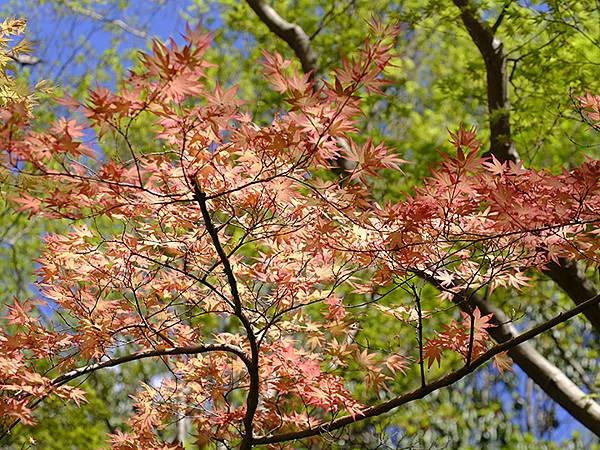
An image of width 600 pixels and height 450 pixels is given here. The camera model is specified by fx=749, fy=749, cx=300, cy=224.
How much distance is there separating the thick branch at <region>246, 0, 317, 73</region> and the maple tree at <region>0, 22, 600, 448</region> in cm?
258

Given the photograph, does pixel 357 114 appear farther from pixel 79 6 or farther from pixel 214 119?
pixel 79 6

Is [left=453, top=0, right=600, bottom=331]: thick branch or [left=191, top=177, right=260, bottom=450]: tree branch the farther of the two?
[left=453, top=0, right=600, bottom=331]: thick branch

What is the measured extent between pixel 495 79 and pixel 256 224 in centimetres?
274

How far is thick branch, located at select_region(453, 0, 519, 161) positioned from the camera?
4242 mm

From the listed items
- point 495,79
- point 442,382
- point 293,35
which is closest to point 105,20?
point 293,35

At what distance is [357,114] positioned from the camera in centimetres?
173

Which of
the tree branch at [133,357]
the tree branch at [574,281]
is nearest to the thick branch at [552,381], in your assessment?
the tree branch at [574,281]

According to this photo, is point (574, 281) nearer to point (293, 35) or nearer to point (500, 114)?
point (500, 114)

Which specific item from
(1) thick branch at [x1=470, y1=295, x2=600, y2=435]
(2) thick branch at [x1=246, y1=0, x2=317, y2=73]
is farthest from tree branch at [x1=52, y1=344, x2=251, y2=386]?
(2) thick branch at [x1=246, y1=0, x2=317, y2=73]

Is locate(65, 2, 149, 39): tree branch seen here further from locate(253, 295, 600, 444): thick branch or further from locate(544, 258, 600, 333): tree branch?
locate(253, 295, 600, 444): thick branch

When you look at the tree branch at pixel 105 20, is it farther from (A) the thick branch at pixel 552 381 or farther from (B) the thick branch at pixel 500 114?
(A) the thick branch at pixel 552 381

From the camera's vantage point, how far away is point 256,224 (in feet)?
6.79

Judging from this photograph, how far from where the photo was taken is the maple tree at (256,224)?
1728 mm

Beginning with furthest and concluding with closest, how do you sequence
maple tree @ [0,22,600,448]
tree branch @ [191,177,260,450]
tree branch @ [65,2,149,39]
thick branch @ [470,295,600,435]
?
1. tree branch @ [65,2,149,39]
2. thick branch @ [470,295,600,435]
3. tree branch @ [191,177,260,450]
4. maple tree @ [0,22,600,448]
